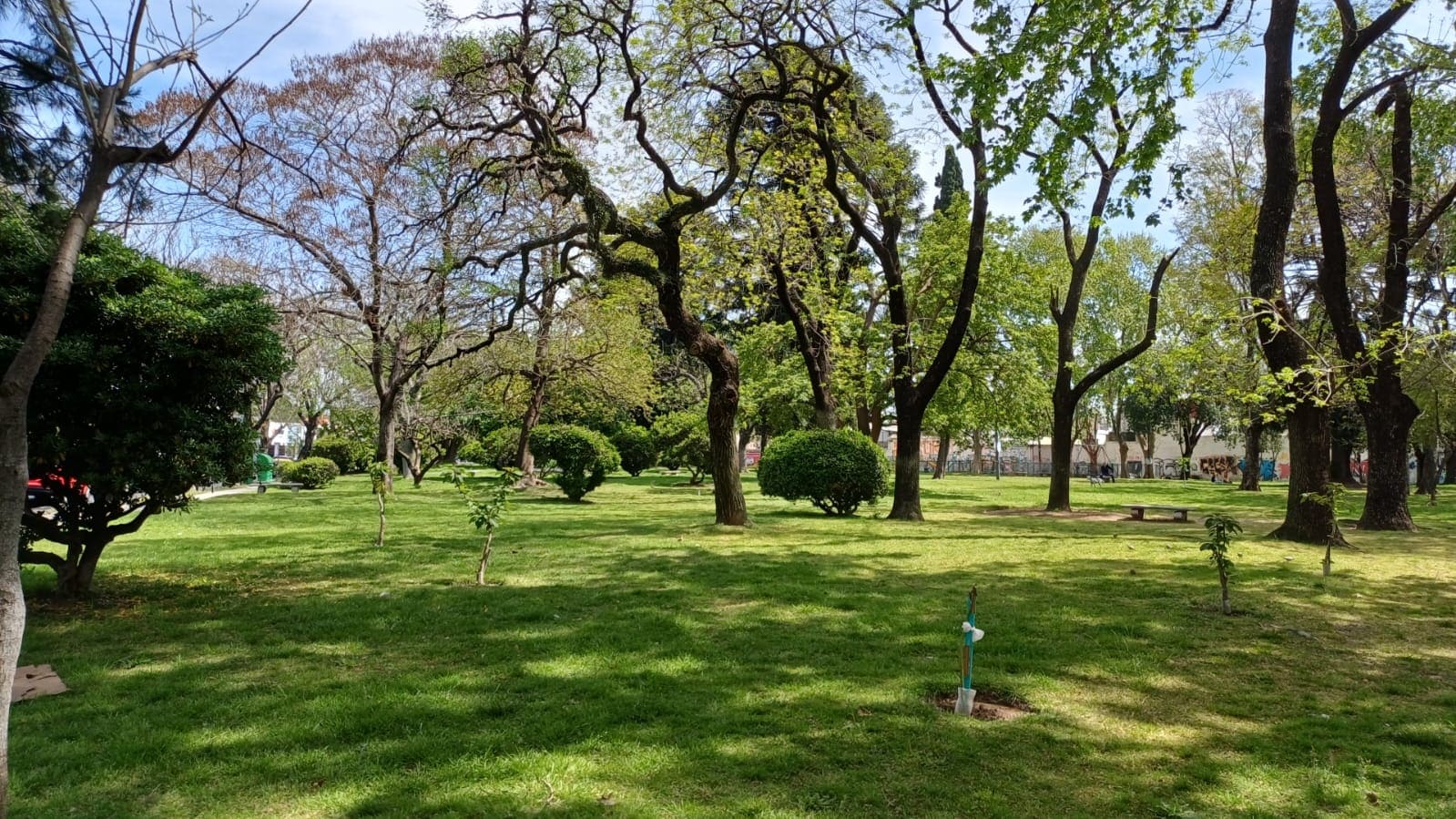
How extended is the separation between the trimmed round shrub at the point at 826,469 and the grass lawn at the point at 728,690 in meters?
6.11

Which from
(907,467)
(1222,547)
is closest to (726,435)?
(907,467)

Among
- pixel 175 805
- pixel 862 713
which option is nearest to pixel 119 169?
pixel 175 805

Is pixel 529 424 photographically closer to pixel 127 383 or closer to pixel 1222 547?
pixel 127 383

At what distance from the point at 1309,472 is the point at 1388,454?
13.6ft

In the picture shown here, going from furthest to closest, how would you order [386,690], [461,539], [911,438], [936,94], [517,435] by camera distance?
[517,435]
[911,438]
[936,94]
[461,539]
[386,690]

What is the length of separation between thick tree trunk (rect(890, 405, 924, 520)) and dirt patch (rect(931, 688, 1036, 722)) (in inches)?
418

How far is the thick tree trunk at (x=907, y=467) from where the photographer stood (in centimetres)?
1502

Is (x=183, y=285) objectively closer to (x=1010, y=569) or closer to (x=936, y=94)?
(x=1010, y=569)

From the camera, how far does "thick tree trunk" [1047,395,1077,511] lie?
18.4 meters

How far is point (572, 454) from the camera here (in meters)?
19.3

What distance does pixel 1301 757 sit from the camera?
372cm

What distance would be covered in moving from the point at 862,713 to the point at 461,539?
8809 mm

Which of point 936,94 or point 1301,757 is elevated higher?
point 936,94

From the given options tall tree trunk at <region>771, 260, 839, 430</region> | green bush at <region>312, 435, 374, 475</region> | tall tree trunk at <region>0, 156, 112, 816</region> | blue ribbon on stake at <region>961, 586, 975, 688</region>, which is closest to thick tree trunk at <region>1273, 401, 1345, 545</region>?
tall tree trunk at <region>771, 260, 839, 430</region>
